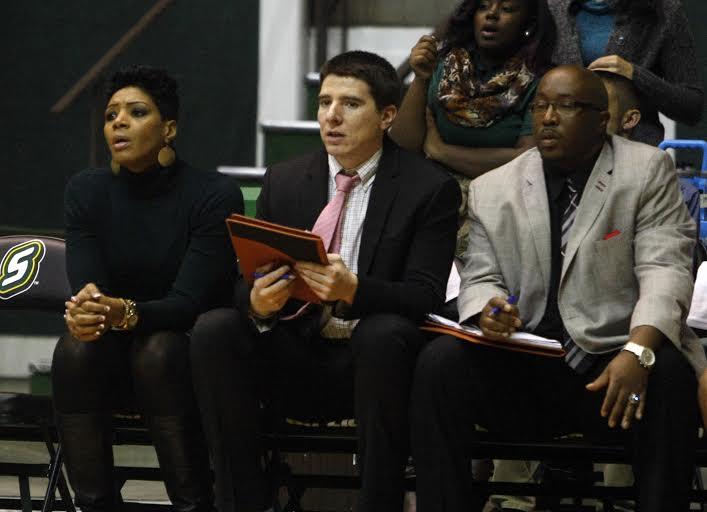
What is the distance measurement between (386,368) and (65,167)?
4.27m

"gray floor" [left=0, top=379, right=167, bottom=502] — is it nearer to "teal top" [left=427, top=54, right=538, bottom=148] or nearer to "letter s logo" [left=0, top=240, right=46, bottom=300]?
"letter s logo" [left=0, top=240, right=46, bottom=300]

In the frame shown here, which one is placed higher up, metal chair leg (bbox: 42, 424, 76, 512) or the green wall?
the green wall

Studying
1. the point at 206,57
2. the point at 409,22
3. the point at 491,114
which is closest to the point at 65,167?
the point at 206,57

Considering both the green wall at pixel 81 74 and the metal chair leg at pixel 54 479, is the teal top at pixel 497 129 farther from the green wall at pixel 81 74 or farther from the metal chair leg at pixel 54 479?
the green wall at pixel 81 74

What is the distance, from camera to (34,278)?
15.3ft

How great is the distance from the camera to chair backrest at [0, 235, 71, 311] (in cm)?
465

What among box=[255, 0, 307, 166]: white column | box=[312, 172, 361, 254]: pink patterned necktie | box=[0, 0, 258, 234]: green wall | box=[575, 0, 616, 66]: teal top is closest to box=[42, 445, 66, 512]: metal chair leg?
box=[312, 172, 361, 254]: pink patterned necktie

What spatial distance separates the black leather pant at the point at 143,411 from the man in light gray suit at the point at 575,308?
0.73 meters

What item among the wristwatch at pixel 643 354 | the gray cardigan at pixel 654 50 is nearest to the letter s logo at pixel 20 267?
the gray cardigan at pixel 654 50

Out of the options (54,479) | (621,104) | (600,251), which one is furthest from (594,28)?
(54,479)

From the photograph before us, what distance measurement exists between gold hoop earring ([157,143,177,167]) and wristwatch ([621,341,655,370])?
161cm

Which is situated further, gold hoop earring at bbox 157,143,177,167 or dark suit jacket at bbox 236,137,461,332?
gold hoop earring at bbox 157,143,177,167

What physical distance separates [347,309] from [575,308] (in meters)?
0.62

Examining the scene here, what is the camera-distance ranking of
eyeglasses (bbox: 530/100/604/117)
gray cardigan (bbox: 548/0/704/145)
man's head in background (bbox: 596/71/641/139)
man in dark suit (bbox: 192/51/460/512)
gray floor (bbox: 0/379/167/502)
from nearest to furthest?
man in dark suit (bbox: 192/51/460/512)
eyeglasses (bbox: 530/100/604/117)
man's head in background (bbox: 596/71/641/139)
gray cardigan (bbox: 548/0/704/145)
gray floor (bbox: 0/379/167/502)
